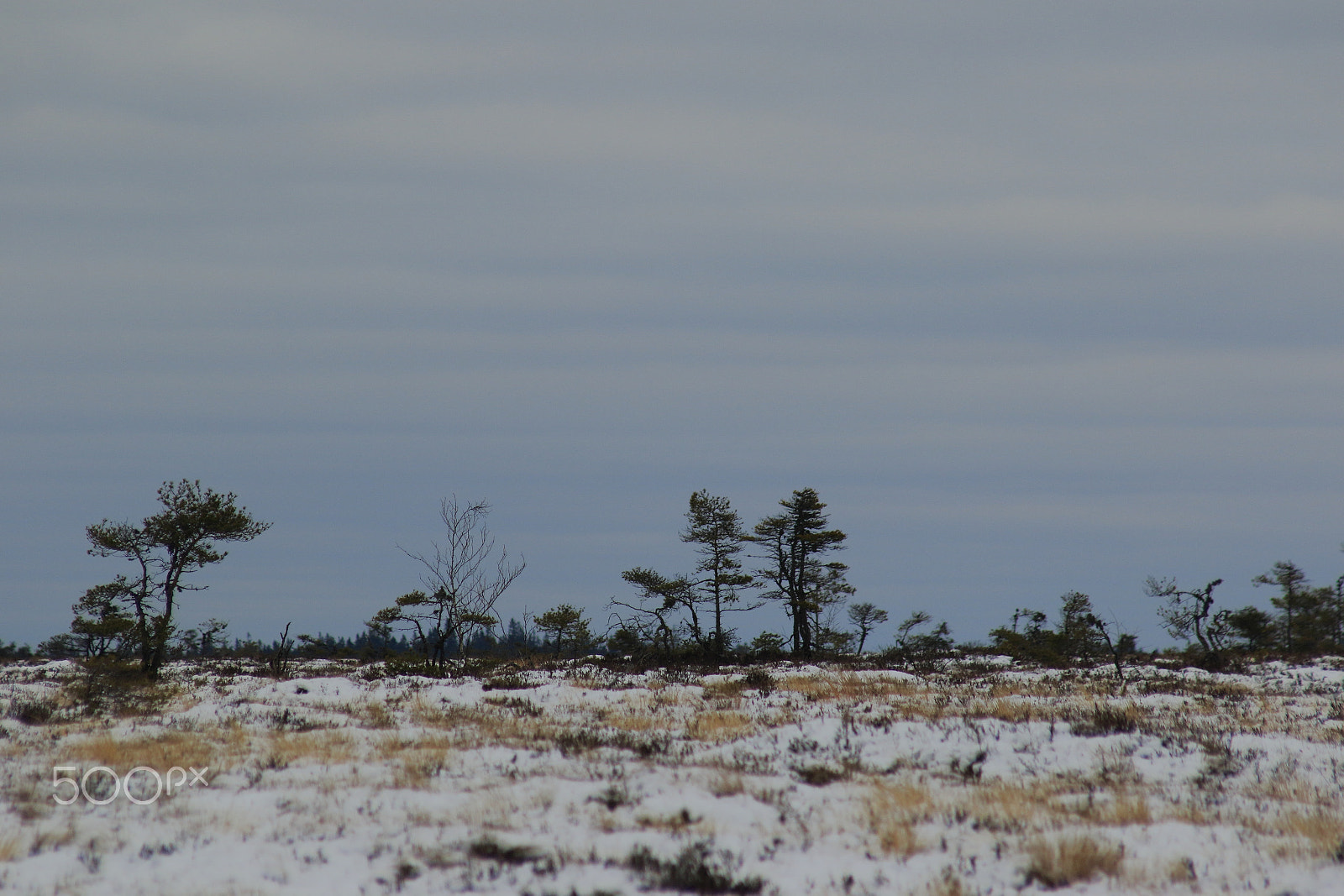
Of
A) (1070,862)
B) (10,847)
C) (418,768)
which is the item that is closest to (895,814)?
(1070,862)

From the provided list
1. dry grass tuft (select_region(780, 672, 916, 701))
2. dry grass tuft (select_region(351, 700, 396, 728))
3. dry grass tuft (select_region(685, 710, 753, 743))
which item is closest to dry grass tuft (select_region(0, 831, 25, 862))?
dry grass tuft (select_region(351, 700, 396, 728))

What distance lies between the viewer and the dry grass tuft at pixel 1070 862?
6582mm

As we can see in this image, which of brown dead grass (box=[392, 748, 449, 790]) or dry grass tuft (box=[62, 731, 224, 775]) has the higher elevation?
dry grass tuft (box=[62, 731, 224, 775])

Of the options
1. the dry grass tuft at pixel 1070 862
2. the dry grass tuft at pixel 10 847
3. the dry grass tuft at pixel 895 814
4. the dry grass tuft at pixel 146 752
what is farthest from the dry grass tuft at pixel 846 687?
the dry grass tuft at pixel 10 847

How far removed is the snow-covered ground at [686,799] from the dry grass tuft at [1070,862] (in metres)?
0.02

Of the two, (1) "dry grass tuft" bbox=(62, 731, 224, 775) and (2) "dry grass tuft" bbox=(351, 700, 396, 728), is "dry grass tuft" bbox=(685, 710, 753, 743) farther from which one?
(1) "dry grass tuft" bbox=(62, 731, 224, 775)

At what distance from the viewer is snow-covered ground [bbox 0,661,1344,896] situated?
22.2ft

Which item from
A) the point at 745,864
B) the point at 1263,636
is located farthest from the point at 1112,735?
the point at 1263,636

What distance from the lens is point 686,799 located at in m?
8.81

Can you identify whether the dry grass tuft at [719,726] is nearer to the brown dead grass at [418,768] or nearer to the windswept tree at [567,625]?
the brown dead grass at [418,768]

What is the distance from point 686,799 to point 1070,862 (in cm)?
363

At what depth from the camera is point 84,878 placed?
6.69 meters

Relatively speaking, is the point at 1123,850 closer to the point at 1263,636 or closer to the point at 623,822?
the point at 623,822
